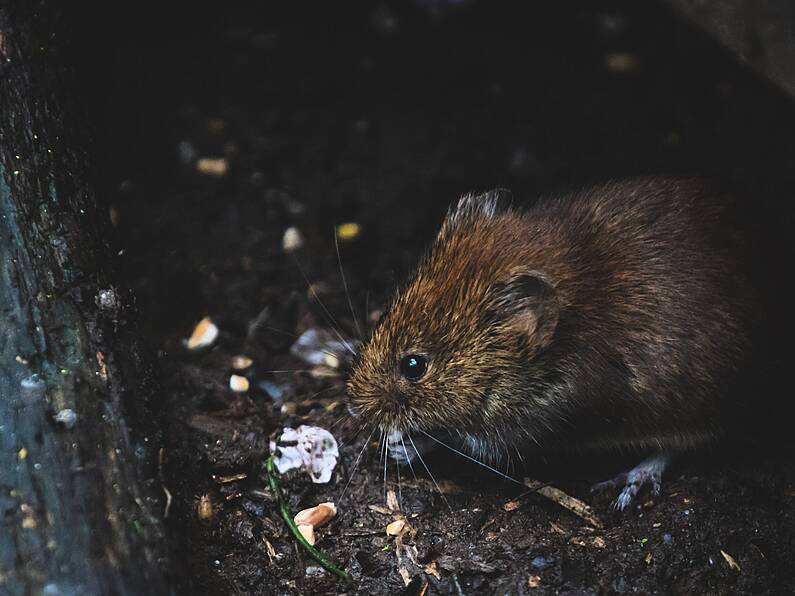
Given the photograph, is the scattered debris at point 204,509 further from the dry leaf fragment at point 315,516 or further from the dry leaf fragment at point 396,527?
the dry leaf fragment at point 396,527

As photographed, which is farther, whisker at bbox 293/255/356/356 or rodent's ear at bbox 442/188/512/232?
whisker at bbox 293/255/356/356

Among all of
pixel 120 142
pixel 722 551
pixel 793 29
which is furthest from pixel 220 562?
pixel 793 29

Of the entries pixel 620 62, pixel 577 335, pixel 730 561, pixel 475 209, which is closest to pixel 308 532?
pixel 577 335

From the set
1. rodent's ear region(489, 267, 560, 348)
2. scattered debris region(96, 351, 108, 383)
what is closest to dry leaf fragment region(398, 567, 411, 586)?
rodent's ear region(489, 267, 560, 348)

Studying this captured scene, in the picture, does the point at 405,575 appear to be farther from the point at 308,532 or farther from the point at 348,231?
the point at 348,231

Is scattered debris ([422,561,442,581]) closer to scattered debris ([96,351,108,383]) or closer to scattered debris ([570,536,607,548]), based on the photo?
scattered debris ([570,536,607,548])

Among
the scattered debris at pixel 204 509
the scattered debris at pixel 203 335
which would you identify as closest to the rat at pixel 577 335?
the scattered debris at pixel 204 509
